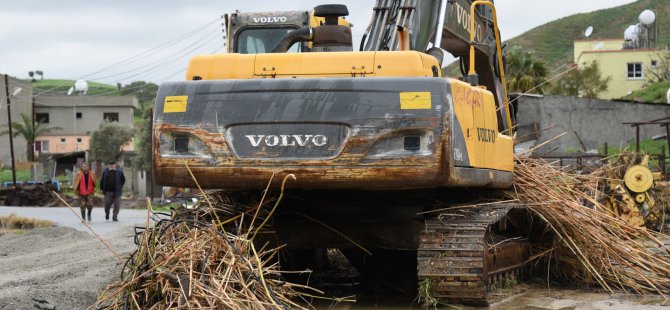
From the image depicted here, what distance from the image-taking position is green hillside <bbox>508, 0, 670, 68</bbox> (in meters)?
130

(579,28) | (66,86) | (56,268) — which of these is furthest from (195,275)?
(66,86)

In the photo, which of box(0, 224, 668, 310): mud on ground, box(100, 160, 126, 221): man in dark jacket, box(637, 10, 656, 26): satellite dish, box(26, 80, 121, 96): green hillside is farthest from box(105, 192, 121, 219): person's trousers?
box(26, 80, 121, 96): green hillside

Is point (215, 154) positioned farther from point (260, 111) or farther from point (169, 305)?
point (169, 305)

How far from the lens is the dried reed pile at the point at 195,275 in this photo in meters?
7.38

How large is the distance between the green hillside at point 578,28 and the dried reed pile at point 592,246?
114 meters

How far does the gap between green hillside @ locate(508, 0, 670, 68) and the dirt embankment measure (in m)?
108

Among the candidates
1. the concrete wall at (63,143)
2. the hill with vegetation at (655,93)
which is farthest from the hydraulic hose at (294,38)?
the concrete wall at (63,143)

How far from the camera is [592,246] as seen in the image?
10711 millimetres

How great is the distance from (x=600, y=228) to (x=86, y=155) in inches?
2880

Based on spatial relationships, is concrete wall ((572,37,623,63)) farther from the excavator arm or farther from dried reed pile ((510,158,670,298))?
dried reed pile ((510,158,670,298))

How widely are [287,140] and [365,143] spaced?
62 centimetres

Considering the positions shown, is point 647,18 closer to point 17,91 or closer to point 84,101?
point 17,91

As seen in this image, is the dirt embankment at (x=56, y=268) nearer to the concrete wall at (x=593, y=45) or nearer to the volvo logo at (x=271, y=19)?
the volvo logo at (x=271, y=19)

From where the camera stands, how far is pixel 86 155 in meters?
81.0
